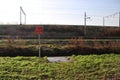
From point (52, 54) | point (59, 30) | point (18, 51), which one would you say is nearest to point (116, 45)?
point (52, 54)

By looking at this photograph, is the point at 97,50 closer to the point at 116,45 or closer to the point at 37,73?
the point at 116,45

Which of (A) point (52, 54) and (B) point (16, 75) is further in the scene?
(A) point (52, 54)

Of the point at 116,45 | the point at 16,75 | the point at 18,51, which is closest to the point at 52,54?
the point at 18,51

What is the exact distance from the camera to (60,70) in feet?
48.3

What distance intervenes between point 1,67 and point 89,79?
438 centimetres

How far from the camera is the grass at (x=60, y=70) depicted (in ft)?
44.4

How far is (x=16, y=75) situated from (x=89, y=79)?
3.03m

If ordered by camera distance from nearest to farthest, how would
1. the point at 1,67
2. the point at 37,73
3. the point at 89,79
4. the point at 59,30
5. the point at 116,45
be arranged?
the point at 89,79, the point at 37,73, the point at 1,67, the point at 116,45, the point at 59,30

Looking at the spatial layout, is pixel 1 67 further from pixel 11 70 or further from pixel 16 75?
pixel 16 75

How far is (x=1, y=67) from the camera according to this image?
1518cm

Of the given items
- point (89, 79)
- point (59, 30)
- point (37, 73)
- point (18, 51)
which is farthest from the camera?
point (59, 30)

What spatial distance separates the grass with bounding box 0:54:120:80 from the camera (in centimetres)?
1352

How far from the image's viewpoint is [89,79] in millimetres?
13156

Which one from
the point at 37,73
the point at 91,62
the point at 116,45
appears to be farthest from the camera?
the point at 116,45
